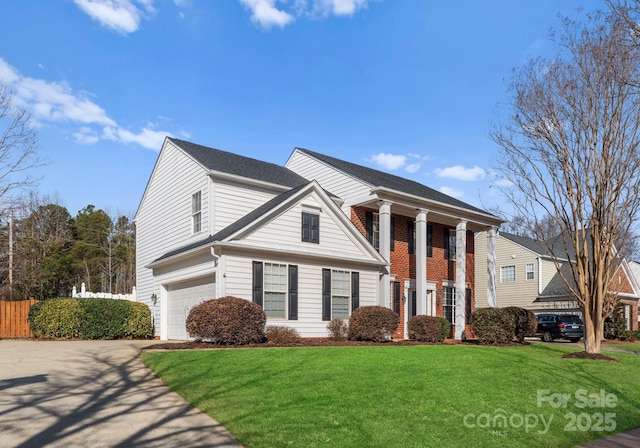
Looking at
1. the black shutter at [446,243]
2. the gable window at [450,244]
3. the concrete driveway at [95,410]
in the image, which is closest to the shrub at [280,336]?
the concrete driveway at [95,410]

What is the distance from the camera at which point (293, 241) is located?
60.6 ft

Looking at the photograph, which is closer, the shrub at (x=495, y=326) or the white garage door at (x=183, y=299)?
the white garage door at (x=183, y=299)

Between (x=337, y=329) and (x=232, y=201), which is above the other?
(x=232, y=201)

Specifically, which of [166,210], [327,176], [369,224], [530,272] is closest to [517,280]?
→ [530,272]

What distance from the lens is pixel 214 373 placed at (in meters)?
9.56

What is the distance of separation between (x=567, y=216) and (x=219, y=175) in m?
11.4

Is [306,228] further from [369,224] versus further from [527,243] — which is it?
[527,243]

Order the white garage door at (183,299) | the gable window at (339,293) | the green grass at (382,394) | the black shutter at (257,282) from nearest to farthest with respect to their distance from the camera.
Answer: the green grass at (382,394)
the black shutter at (257,282)
the white garage door at (183,299)
the gable window at (339,293)

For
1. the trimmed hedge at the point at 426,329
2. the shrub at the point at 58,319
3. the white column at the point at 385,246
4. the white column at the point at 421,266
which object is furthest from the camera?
the white column at the point at 421,266

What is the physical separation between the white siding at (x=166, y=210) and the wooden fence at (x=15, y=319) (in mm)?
4700

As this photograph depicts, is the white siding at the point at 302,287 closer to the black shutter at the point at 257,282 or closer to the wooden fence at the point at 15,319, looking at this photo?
the black shutter at the point at 257,282

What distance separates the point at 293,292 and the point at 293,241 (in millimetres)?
1745

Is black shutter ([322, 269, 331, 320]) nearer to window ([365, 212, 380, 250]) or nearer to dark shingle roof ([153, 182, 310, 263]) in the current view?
dark shingle roof ([153, 182, 310, 263])

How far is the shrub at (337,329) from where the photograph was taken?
18.8 m
